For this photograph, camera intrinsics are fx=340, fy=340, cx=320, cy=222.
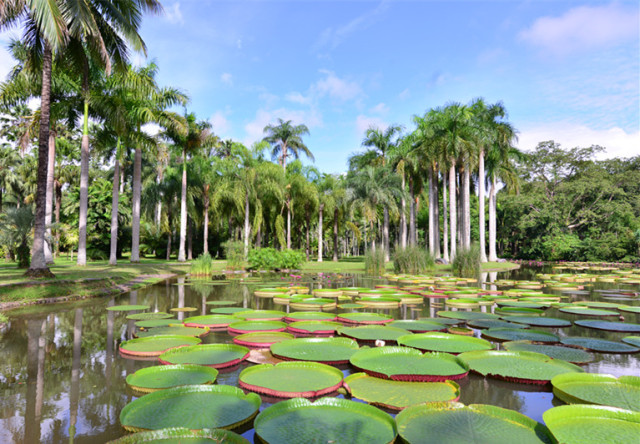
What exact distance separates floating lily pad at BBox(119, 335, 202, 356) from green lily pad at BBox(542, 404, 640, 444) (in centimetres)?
466

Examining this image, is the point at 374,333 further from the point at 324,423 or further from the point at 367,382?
the point at 324,423

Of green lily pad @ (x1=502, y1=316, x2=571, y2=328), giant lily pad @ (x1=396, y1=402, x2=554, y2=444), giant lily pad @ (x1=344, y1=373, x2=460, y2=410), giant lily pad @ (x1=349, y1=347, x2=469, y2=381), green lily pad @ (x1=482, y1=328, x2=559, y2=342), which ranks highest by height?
giant lily pad @ (x1=396, y1=402, x2=554, y2=444)

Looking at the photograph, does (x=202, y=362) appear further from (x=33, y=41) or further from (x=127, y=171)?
(x=127, y=171)

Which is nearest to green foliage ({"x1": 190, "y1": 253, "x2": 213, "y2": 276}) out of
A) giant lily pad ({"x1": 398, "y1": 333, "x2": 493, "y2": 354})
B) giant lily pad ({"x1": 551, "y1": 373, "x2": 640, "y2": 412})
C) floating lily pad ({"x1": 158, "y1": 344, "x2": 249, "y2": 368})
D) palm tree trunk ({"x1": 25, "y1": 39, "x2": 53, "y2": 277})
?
palm tree trunk ({"x1": 25, "y1": 39, "x2": 53, "y2": 277})

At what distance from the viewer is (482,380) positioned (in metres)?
4.18

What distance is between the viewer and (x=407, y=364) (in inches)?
166

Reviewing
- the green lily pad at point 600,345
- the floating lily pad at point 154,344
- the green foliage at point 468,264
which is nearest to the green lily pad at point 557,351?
the green lily pad at point 600,345

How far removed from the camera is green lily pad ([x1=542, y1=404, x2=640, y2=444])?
2584mm

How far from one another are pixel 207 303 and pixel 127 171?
3284 centimetres

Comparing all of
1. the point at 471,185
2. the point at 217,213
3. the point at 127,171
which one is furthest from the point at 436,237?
the point at 127,171

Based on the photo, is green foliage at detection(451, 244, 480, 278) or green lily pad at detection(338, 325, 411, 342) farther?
green foliage at detection(451, 244, 480, 278)

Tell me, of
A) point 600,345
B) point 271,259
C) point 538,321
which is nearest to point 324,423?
point 600,345

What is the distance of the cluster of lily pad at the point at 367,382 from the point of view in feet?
8.87

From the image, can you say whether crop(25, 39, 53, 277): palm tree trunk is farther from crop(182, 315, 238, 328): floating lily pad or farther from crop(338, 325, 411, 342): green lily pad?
crop(338, 325, 411, 342): green lily pad
